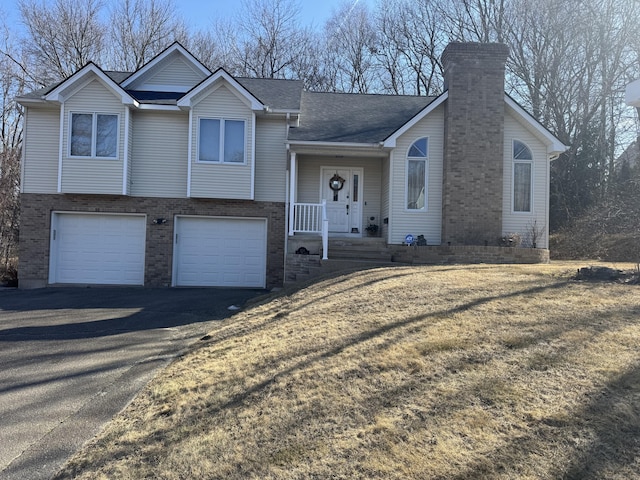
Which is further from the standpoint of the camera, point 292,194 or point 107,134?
point 107,134

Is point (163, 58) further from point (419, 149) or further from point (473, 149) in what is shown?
point (473, 149)

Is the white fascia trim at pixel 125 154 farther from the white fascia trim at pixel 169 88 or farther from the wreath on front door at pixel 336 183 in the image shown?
the wreath on front door at pixel 336 183

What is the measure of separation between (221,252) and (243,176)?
8.41ft

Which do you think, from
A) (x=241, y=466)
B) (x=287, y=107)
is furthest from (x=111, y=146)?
(x=241, y=466)

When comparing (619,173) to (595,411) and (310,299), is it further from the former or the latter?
(595,411)

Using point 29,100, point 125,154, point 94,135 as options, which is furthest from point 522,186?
point 29,100

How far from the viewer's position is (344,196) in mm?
15180

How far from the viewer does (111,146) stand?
14117mm

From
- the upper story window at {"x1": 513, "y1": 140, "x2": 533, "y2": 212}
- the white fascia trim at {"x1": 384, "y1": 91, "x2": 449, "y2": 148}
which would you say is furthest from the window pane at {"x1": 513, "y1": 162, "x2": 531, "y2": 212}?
the white fascia trim at {"x1": 384, "y1": 91, "x2": 449, "y2": 148}

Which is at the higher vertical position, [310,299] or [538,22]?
[538,22]

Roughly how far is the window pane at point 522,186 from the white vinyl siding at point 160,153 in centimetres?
999

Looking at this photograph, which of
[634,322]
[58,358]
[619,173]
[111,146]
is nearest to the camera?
[634,322]

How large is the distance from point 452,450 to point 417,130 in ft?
38.9

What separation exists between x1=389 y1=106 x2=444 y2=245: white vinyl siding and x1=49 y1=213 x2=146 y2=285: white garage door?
25.8 ft
